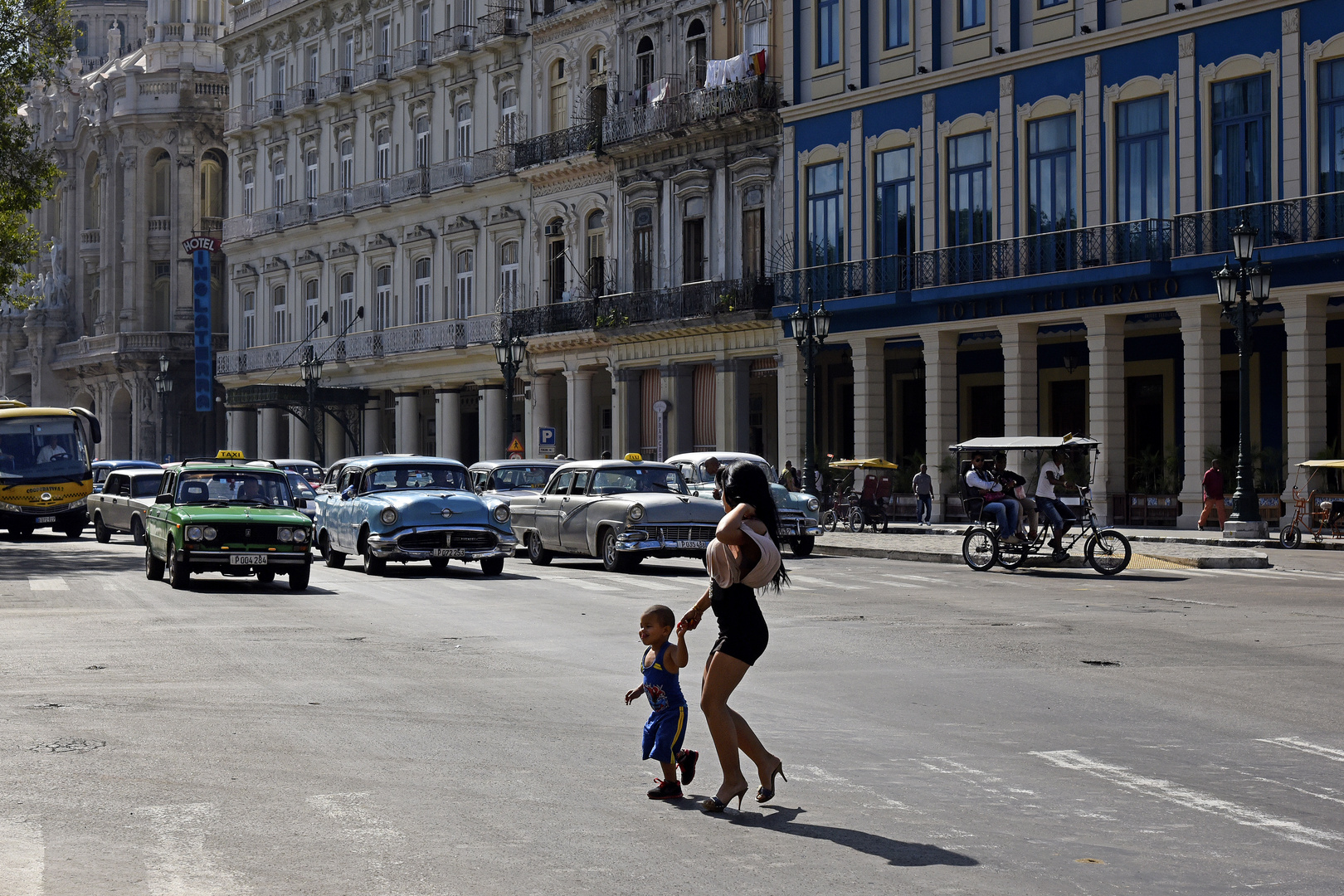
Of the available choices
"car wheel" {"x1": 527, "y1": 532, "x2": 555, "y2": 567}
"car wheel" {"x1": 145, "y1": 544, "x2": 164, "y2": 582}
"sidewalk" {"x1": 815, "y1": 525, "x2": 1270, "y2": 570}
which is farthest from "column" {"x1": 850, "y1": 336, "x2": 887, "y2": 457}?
"car wheel" {"x1": 145, "y1": 544, "x2": 164, "y2": 582}

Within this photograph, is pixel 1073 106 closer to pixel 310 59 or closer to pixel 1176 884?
pixel 1176 884

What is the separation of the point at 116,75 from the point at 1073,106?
5803cm

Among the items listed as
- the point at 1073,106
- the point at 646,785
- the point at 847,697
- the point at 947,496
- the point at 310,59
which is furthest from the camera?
the point at 310,59

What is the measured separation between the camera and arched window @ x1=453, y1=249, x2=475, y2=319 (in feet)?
186

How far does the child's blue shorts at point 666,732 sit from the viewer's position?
8.34 m

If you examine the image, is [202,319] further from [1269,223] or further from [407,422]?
[1269,223]

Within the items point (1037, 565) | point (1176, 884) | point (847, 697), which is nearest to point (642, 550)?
point (1037, 565)

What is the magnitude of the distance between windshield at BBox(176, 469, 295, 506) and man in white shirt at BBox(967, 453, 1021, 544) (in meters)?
9.65

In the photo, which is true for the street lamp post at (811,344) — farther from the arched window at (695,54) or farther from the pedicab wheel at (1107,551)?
the pedicab wheel at (1107,551)

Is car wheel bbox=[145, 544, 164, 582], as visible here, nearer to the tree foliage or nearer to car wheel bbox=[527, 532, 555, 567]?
car wheel bbox=[527, 532, 555, 567]

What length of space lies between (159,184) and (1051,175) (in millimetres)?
55720

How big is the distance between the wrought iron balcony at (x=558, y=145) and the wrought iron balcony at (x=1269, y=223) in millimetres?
20122

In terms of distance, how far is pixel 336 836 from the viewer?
757cm

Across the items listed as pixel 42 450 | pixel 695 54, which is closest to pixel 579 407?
pixel 695 54
